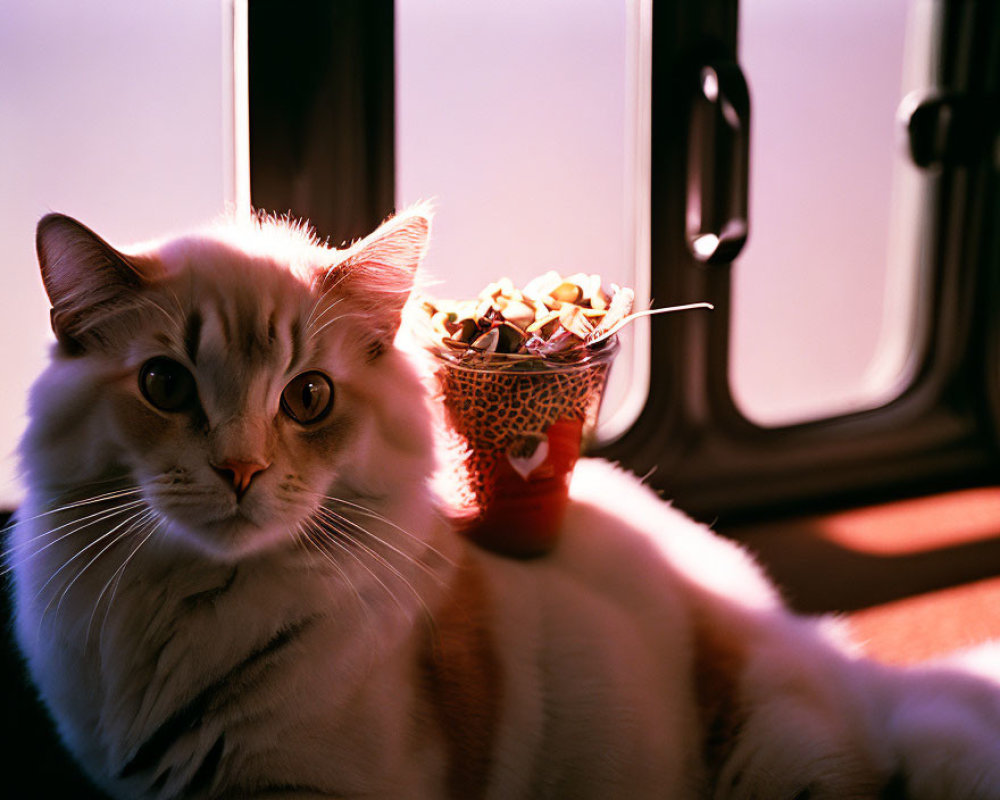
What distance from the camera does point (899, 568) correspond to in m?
1.63

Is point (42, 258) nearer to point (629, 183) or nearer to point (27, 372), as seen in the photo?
point (27, 372)

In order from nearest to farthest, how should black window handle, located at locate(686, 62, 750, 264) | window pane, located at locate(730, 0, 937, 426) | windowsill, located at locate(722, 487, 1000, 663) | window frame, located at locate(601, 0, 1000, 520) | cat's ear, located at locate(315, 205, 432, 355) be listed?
cat's ear, located at locate(315, 205, 432, 355) → windowsill, located at locate(722, 487, 1000, 663) → black window handle, located at locate(686, 62, 750, 264) → window frame, located at locate(601, 0, 1000, 520) → window pane, located at locate(730, 0, 937, 426)

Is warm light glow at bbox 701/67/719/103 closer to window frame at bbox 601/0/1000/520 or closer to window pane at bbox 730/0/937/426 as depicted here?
window frame at bbox 601/0/1000/520

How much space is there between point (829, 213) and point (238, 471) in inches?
67.4

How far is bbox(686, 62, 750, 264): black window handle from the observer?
153cm

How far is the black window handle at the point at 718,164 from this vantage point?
153cm

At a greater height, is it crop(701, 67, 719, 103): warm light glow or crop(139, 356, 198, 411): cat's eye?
crop(701, 67, 719, 103): warm light glow

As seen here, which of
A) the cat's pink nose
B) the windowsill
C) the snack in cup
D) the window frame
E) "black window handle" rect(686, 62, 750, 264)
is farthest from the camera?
the window frame

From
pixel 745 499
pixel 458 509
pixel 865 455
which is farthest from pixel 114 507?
pixel 865 455

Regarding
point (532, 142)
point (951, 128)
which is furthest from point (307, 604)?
point (951, 128)

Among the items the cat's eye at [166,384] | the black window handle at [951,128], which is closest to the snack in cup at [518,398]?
the cat's eye at [166,384]

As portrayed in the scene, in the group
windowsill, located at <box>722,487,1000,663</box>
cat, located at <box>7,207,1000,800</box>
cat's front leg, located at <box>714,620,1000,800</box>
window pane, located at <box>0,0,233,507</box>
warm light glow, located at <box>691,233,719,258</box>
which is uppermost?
window pane, located at <box>0,0,233,507</box>

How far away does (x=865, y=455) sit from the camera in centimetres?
201

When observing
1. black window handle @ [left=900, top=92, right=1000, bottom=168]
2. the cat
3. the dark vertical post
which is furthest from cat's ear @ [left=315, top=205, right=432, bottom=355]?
black window handle @ [left=900, top=92, right=1000, bottom=168]
